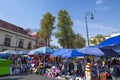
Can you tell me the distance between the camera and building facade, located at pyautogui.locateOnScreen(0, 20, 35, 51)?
130 ft

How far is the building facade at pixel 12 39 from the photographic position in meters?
39.5

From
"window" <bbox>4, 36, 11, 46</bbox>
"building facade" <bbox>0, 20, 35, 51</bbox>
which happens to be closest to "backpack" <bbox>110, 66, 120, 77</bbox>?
"building facade" <bbox>0, 20, 35, 51</bbox>

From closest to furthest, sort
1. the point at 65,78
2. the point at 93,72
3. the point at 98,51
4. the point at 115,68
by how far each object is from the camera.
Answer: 1. the point at 115,68
2. the point at 98,51
3. the point at 93,72
4. the point at 65,78

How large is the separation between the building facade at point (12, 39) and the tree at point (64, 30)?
12.3 metres

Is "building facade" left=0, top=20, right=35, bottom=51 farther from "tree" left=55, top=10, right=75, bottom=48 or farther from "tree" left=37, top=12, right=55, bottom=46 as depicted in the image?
"tree" left=55, top=10, right=75, bottom=48

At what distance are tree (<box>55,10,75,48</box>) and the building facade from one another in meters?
12.3

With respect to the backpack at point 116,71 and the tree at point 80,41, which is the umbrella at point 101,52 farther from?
the tree at point 80,41

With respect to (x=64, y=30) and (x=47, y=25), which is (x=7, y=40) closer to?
(x=47, y=25)

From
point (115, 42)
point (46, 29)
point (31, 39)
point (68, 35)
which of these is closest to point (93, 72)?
point (115, 42)

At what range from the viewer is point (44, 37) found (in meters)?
39.8

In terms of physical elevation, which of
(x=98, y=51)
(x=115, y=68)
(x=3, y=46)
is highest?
(x=3, y=46)

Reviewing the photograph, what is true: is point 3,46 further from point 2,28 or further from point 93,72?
point 93,72

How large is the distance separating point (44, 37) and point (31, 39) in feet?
39.7

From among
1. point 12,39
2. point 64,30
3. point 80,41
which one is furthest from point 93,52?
point 80,41
